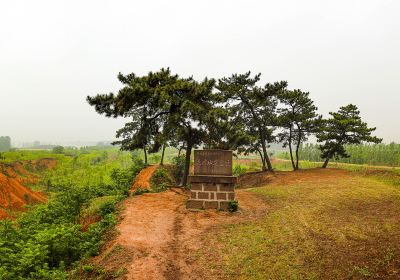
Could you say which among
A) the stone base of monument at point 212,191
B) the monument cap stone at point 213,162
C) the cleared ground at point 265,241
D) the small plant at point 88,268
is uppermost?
the monument cap stone at point 213,162

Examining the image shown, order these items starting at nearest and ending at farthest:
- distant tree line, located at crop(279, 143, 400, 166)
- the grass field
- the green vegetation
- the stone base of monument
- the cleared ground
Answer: the grass field, the cleared ground, the green vegetation, the stone base of monument, distant tree line, located at crop(279, 143, 400, 166)

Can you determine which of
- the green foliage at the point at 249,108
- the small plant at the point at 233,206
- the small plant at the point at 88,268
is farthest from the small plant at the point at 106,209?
the green foliage at the point at 249,108

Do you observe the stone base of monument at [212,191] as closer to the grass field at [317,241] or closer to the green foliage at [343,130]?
the grass field at [317,241]

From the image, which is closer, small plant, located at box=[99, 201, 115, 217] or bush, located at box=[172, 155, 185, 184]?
small plant, located at box=[99, 201, 115, 217]

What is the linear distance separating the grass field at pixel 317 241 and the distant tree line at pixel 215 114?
7.08 metres

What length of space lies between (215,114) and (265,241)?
9.87 meters

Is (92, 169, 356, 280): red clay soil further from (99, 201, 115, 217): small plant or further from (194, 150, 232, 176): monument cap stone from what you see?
(194, 150, 232, 176): monument cap stone

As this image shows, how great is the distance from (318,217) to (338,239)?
7.97ft

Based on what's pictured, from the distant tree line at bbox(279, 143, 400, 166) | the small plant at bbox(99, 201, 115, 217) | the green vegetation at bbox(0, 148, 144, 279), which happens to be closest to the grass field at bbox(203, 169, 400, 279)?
the green vegetation at bbox(0, 148, 144, 279)

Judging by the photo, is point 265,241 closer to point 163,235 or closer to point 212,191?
point 163,235

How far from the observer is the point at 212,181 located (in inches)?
519

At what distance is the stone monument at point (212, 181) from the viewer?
13109 millimetres

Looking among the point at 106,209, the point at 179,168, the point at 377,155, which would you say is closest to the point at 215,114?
the point at 106,209

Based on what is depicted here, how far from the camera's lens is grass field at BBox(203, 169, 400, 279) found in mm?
6918
